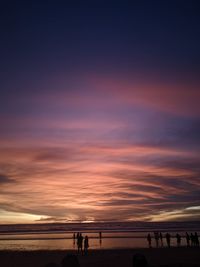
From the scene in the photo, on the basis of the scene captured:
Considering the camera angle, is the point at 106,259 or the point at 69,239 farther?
the point at 69,239

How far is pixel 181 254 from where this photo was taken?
3341 centimetres

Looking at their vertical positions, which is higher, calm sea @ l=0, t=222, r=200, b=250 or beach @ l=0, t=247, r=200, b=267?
calm sea @ l=0, t=222, r=200, b=250

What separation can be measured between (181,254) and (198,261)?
5.02 m

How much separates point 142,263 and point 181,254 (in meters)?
22.0

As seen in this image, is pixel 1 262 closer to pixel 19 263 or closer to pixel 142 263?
pixel 19 263

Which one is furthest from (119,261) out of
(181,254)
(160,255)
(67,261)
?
(67,261)

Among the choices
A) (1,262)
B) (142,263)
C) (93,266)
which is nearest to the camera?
(142,263)

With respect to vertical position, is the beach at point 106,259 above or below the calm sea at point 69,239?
below

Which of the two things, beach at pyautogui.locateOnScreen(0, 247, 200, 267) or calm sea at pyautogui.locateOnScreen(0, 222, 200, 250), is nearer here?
beach at pyautogui.locateOnScreen(0, 247, 200, 267)

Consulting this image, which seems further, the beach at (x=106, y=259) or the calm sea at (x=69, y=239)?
the calm sea at (x=69, y=239)

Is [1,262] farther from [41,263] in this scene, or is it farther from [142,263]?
[142,263]

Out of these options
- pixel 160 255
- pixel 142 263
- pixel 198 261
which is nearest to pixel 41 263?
pixel 160 255

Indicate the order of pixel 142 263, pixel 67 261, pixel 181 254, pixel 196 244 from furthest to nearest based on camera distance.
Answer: pixel 196 244 → pixel 181 254 → pixel 67 261 → pixel 142 263

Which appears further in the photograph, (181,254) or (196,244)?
(196,244)
